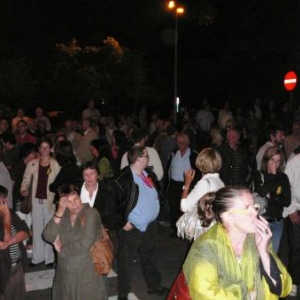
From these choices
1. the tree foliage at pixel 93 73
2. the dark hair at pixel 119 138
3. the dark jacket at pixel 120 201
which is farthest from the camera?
the tree foliage at pixel 93 73

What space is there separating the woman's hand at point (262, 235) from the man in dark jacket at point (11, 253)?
2.65 meters

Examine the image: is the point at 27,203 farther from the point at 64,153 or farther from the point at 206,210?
the point at 206,210

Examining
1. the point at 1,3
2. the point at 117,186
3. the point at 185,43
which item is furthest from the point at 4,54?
the point at 117,186

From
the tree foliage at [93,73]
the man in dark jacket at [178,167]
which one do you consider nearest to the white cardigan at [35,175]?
the man in dark jacket at [178,167]

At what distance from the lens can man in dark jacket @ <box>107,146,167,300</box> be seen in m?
5.92

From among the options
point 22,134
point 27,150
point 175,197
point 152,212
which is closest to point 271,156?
point 152,212

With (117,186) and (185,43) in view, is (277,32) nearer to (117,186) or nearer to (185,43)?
(185,43)

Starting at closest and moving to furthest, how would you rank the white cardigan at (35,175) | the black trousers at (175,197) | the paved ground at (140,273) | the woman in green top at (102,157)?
the paved ground at (140,273) < the white cardigan at (35,175) < the woman in green top at (102,157) < the black trousers at (175,197)

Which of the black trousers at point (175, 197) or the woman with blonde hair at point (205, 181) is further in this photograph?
the black trousers at point (175, 197)

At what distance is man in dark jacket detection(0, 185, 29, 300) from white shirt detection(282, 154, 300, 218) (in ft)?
10.5

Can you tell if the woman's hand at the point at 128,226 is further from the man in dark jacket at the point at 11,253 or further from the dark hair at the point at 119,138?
the dark hair at the point at 119,138

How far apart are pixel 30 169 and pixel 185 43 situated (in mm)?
30821

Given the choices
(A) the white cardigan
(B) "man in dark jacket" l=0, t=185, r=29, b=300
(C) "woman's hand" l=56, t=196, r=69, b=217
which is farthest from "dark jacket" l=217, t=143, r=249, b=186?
(B) "man in dark jacket" l=0, t=185, r=29, b=300

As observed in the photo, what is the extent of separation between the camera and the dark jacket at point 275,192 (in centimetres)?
627
